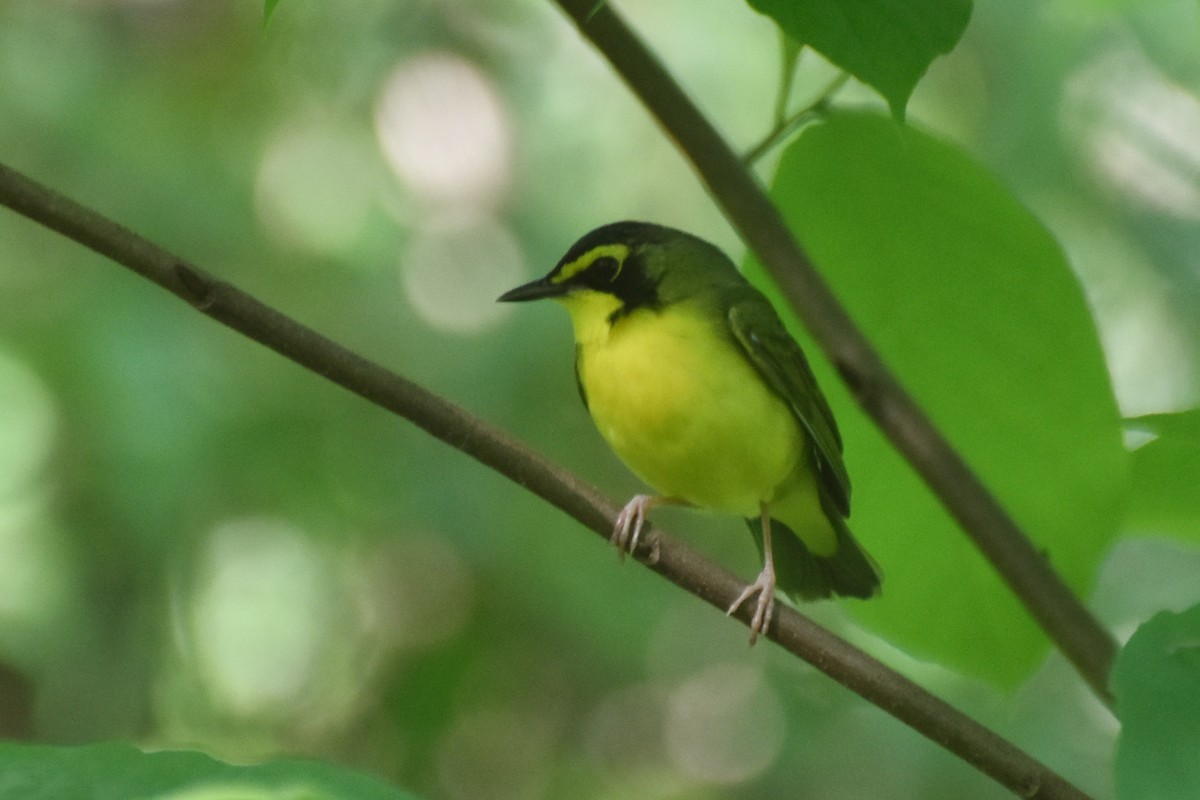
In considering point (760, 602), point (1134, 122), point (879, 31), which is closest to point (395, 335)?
point (1134, 122)

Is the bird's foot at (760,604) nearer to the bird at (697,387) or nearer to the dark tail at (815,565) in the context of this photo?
the bird at (697,387)

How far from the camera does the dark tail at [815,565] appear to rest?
190 cm

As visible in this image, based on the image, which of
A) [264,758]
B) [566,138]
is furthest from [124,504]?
[264,758]

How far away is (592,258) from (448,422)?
3.22 feet

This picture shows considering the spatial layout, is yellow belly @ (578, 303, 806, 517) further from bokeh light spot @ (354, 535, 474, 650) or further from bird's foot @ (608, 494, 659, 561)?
bokeh light spot @ (354, 535, 474, 650)

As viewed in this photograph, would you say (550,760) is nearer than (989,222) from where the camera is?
No

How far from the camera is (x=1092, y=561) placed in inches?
39.4

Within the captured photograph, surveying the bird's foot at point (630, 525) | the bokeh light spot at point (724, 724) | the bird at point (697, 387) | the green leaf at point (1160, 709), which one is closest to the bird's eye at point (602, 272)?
the bird at point (697, 387)

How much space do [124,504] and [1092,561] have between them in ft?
6.55

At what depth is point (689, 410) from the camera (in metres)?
1.75

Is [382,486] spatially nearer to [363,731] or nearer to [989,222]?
[363,731]

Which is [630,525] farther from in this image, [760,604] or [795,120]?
[795,120]

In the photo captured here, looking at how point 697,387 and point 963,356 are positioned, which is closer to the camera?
point 963,356

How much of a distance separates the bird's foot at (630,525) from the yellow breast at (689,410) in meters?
0.07
